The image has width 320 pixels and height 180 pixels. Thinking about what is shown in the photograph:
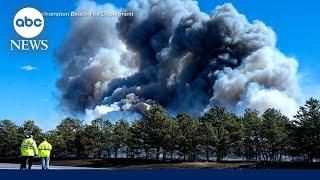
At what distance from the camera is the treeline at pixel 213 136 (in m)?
73.1

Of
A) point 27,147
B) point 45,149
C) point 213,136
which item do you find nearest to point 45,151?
point 45,149

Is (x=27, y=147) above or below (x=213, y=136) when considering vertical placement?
below

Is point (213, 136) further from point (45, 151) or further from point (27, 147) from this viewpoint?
point (27, 147)

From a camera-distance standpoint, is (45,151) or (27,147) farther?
(45,151)

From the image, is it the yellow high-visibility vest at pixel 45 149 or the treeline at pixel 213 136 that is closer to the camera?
the yellow high-visibility vest at pixel 45 149

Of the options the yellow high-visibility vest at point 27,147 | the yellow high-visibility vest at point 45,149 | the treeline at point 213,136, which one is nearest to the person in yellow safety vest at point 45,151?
the yellow high-visibility vest at point 45,149

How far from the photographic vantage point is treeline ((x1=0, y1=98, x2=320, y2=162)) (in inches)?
2876

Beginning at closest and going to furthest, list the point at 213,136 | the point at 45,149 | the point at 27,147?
the point at 27,147 < the point at 45,149 < the point at 213,136

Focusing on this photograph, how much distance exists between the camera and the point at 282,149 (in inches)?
3187

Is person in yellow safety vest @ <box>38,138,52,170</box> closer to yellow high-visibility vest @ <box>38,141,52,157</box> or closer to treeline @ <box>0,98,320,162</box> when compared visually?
yellow high-visibility vest @ <box>38,141,52,157</box>

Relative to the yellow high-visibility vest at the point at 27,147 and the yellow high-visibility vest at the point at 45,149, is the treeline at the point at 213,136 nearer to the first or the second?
the yellow high-visibility vest at the point at 45,149

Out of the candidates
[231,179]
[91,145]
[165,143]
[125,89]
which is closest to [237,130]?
[165,143]

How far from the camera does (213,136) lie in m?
79.8

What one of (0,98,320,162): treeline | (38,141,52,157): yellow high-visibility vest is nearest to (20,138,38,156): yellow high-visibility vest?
(38,141,52,157): yellow high-visibility vest
